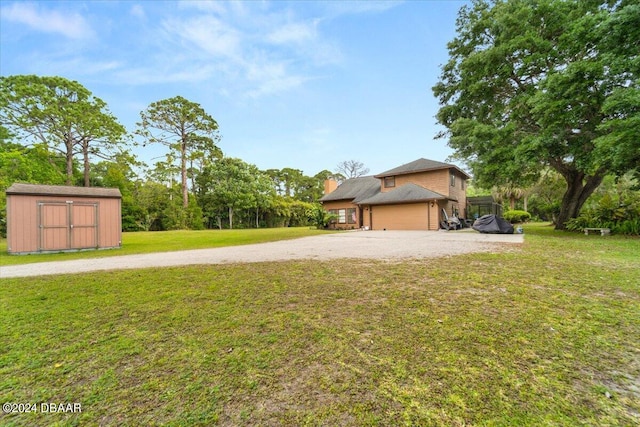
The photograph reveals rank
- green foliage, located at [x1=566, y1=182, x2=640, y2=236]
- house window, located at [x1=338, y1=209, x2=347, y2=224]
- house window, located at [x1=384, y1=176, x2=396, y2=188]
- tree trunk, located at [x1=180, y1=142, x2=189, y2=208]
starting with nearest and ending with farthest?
green foliage, located at [x1=566, y1=182, x2=640, y2=236]
house window, located at [x1=384, y1=176, x2=396, y2=188]
house window, located at [x1=338, y1=209, x2=347, y2=224]
tree trunk, located at [x1=180, y1=142, x2=189, y2=208]

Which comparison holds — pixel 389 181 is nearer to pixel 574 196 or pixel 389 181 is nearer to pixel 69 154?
pixel 574 196

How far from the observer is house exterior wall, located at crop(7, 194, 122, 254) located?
8.29 meters

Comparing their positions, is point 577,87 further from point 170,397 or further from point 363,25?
point 170,397

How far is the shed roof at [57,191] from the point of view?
8289 millimetres

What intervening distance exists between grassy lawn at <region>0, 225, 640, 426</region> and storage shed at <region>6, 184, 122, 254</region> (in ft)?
20.4

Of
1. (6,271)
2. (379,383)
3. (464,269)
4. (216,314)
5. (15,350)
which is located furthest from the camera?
(6,271)

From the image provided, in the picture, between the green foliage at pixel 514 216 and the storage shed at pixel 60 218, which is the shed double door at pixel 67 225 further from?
the green foliage at pixel 514 216

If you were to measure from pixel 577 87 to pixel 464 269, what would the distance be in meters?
9.91

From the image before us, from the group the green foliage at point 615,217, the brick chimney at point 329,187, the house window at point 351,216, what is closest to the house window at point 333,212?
the house window at point 351,216

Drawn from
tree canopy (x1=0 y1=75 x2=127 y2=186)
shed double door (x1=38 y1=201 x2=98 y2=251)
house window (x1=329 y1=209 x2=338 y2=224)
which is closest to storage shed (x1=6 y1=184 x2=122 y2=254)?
shed double door (x1=38 y1=201 x2=98 y2=251)

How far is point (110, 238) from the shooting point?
991 cm

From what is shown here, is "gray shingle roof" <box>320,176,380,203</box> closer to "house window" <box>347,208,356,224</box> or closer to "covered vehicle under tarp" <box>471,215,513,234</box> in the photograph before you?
"house window" <box>347,208,356,224</box>

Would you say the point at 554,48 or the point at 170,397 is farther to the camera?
the point at 554,48

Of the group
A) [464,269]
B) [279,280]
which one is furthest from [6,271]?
[464,269]
